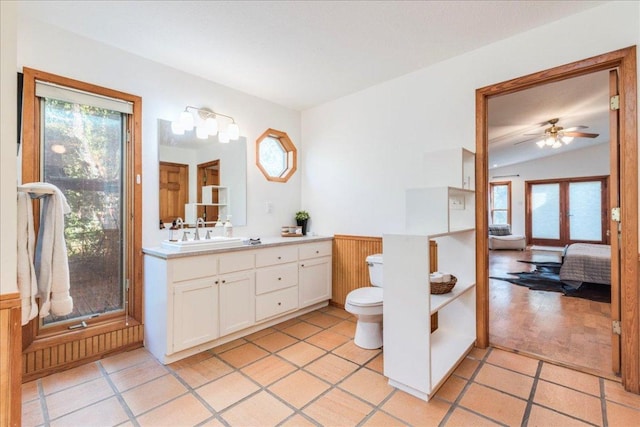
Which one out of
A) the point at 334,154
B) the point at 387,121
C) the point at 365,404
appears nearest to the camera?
the point at 365,404

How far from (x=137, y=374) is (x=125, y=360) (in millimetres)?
281

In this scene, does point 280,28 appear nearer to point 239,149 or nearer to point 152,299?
point 239,149

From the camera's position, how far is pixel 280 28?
7.03 feet

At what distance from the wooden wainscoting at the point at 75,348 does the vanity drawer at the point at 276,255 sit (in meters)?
1.11

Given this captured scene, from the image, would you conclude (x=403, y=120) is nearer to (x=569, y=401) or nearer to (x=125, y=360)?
(x=569, y=401)

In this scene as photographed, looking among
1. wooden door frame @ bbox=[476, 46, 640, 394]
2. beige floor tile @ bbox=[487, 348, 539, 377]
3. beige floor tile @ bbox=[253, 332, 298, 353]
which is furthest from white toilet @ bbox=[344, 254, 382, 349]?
wooden door frame @ bbox=[476, 46, 640, 394]

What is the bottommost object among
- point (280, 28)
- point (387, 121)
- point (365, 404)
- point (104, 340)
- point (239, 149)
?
point (365, 404)

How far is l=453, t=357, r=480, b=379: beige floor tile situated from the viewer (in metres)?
2.04

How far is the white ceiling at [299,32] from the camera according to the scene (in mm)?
1922

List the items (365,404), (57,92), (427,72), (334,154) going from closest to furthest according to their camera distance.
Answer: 1. (365,404)
2. (57,92)
3. (427,72)
4. (334,154)

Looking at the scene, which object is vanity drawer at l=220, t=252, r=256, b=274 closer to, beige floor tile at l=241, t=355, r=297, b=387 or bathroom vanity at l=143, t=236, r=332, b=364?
bathroom vanity at l=143, t=236, r=332, b=364

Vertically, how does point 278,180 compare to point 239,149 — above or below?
below

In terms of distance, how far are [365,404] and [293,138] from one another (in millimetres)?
2989

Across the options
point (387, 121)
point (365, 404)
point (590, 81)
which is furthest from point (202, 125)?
point (590, 81)
